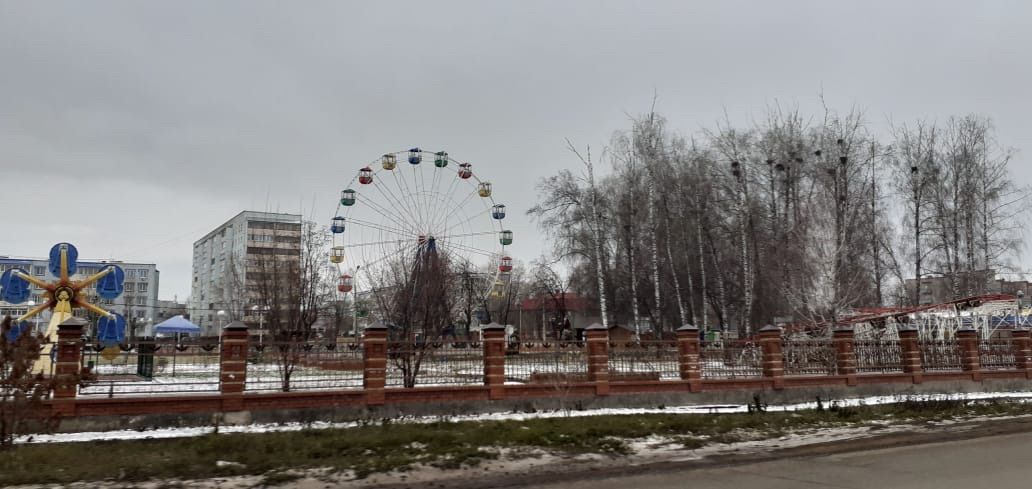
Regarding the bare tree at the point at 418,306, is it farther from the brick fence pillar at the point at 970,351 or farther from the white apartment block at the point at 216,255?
the white apartment block at the point at 216,255

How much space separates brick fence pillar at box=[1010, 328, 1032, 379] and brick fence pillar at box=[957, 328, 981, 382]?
2.31 metres

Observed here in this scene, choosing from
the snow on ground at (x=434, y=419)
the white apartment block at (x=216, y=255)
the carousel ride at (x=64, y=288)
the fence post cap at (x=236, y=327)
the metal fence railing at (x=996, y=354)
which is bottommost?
the snow on ground at (x=434, y=419)

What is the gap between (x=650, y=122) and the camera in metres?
37.2

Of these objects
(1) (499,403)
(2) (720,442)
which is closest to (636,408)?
(1) (499,403)

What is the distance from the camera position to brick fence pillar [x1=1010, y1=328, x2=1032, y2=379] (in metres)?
22.7

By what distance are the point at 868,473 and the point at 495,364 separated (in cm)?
820

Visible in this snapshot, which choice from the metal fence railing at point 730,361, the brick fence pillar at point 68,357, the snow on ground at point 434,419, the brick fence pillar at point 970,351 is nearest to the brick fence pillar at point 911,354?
the snow on ground at point 434,419

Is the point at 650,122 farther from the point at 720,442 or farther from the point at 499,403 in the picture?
the point at 720,442

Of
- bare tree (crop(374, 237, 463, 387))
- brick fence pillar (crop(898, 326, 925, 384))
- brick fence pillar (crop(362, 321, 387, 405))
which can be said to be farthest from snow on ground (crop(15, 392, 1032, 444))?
bare tree (crop(374, 237, 463, 387))

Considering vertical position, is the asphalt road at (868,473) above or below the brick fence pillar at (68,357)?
below

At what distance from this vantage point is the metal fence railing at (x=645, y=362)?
16.9m

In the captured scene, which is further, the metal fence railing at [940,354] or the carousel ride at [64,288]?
the carousel ride at [64,288]

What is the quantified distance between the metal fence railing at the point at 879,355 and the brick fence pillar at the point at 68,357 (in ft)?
62.6

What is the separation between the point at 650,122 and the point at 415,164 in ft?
42.7
